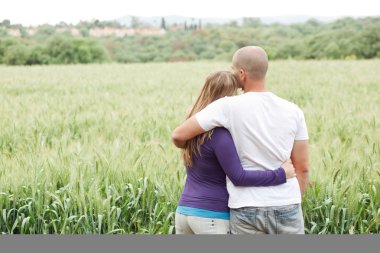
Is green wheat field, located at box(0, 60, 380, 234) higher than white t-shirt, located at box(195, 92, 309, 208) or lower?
lower

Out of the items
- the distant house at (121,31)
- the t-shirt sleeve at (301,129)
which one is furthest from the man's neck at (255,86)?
the distant house at (121,31)

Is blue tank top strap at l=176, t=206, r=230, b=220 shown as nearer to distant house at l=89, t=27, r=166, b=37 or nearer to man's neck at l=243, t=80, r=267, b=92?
man's neck at l=243, t=80, r=267, b=92

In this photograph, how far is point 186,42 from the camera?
3766 mm

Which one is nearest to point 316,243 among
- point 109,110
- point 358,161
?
point 358,161

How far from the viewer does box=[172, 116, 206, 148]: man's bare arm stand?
1910 millimetres

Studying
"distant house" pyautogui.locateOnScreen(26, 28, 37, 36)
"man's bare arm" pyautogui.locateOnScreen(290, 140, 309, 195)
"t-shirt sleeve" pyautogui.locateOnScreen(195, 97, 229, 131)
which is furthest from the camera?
"distant house" pyautogui.locateOnScreen(26, 28, 37, 36)

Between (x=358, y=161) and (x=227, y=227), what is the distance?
78cm

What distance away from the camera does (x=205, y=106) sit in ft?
6.53

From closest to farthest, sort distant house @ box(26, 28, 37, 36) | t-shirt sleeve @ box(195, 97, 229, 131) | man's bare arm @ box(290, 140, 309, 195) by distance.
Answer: t-shirt sleeve @ box(195, 97, 229, 131) < man's bare arm @ box(290, 140, 309, 195) < distant house @ box(26, 28, 37, 36)

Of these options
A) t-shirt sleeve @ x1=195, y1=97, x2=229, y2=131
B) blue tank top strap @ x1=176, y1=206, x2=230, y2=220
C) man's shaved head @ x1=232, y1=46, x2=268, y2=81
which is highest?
man's shaved head @ x1=232, y1=46, x2=268, y2=81

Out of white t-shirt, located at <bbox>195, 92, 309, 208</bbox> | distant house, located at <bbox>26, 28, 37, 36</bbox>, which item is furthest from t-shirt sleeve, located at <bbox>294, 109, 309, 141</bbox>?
distant house, located at <bbox>26, 28, 37, 36</bbox>

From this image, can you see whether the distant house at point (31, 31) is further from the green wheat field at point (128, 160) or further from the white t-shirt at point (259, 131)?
the white t-shirt at point (259, 131)

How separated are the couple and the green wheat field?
15.7 inches

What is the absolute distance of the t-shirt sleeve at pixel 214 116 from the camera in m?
1.90
